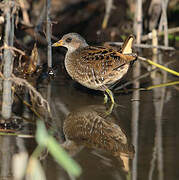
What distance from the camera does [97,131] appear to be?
486cm

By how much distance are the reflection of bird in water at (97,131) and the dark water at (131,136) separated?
72mm

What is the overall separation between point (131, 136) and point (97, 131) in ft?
1.26

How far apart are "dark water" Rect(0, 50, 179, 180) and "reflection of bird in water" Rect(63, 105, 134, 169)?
72mm

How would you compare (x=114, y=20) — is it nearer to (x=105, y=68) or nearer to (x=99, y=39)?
(x=99, y=39)

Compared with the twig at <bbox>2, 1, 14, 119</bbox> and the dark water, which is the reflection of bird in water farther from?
the twig at <bbox>2, 1, 14, 119</bbox>

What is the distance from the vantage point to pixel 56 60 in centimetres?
718

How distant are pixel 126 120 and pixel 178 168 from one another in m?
1.29

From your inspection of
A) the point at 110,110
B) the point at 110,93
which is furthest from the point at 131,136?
the point at 110,93

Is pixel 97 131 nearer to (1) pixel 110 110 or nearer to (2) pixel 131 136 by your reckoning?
(2) pixel 131 136

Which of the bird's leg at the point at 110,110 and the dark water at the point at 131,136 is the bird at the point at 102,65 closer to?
the bird's leg at the point at 110,110

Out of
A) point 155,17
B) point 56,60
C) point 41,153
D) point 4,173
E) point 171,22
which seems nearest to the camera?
point 4,173

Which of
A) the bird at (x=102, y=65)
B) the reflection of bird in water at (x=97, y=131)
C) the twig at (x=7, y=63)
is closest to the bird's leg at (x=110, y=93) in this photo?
the bird at (x=102, y=65)

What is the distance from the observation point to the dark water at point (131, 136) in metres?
3.87

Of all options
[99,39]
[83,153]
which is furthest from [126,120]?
[99,39]
